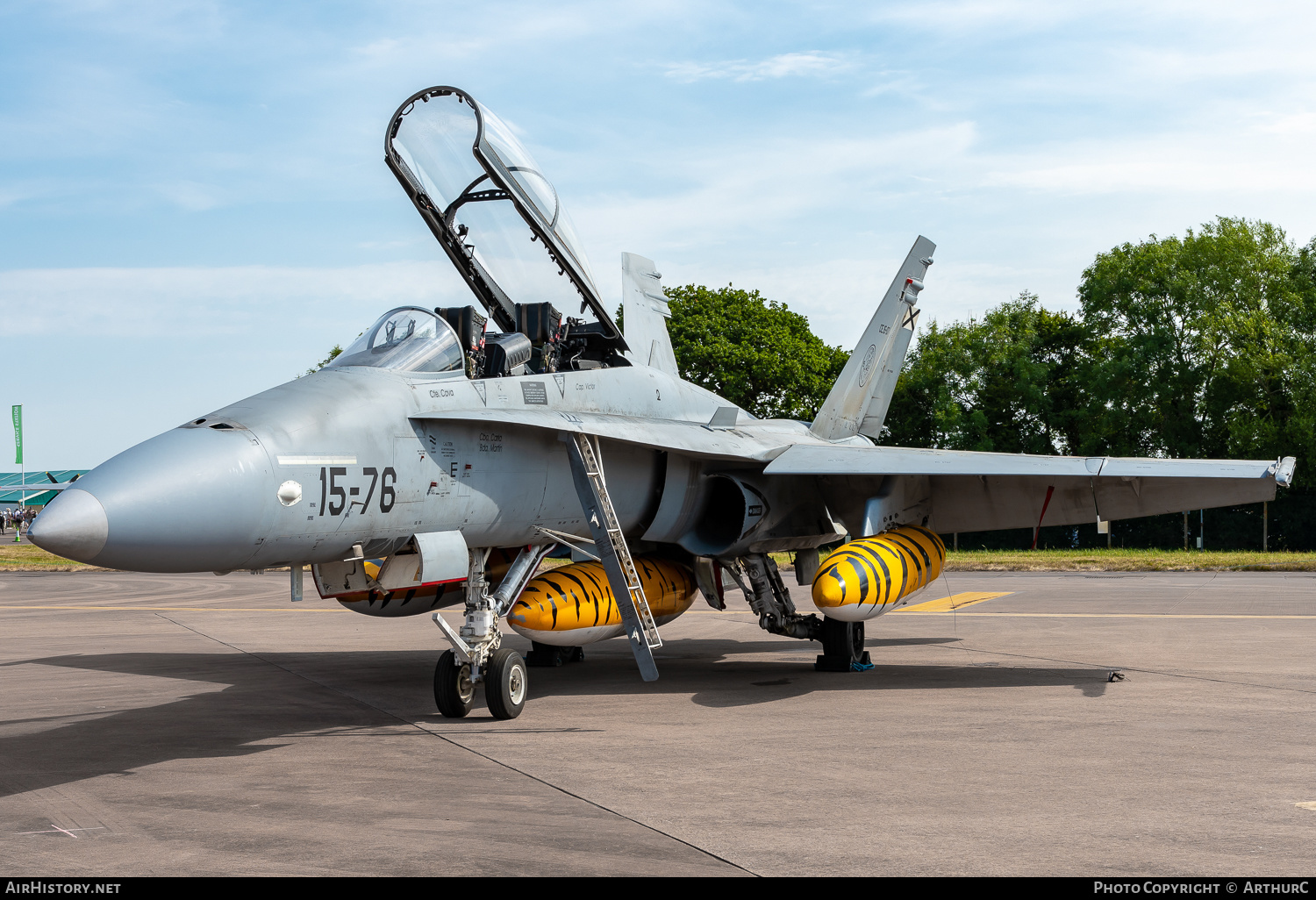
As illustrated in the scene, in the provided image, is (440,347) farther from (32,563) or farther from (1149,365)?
(1149,365)

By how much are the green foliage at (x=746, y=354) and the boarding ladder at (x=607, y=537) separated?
35.3 metres

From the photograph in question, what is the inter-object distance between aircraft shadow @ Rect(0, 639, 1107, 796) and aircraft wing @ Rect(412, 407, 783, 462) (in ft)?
6.90

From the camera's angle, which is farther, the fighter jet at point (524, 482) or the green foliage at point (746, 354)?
the green foliage at point (746, 354)

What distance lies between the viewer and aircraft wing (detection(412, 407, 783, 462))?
305 inches

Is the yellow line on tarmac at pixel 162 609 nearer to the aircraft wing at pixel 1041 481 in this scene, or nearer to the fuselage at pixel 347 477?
the aircraft wing at pixel 1041 481

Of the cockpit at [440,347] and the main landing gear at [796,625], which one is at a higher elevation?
the cockpit at [440,347]

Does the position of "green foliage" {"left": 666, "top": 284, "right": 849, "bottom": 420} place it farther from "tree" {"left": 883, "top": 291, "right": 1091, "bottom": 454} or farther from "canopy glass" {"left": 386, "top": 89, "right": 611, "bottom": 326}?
"canopy glass" {"left": 386, "top": 89, "right": 611, "bottom": 326}

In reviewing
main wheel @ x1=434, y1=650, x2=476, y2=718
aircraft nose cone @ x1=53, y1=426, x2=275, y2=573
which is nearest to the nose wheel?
main wheel @ x1=434, y1=650, x2=476, y2=718

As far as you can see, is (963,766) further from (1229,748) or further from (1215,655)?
(1215,655)

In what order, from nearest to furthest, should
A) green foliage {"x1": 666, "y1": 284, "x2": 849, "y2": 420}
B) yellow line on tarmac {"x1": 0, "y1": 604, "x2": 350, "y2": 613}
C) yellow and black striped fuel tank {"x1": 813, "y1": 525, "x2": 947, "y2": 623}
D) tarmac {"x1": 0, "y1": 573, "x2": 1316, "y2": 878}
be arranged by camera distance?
tarmac {"x1": 0, "y1": 573, "x2": 1316, "y2": 878} → yellow and black striped fuel tank {"x1": 813, "y1": 525, "x2": 947, "y2": 623} → yellow line on tarmac {"x1": 0, "y1": 604, "x2": 350, "y2": 613} → green foliage {"x1": 666, "y1": 284, "x2": 849, "y2": 420}

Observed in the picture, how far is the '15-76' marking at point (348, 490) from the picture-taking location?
21.5 ft

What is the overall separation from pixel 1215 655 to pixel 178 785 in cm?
991

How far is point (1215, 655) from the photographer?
454 inches

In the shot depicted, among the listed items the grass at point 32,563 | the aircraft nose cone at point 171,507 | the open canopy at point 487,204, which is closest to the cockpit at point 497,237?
the open canopy at point 487,204
